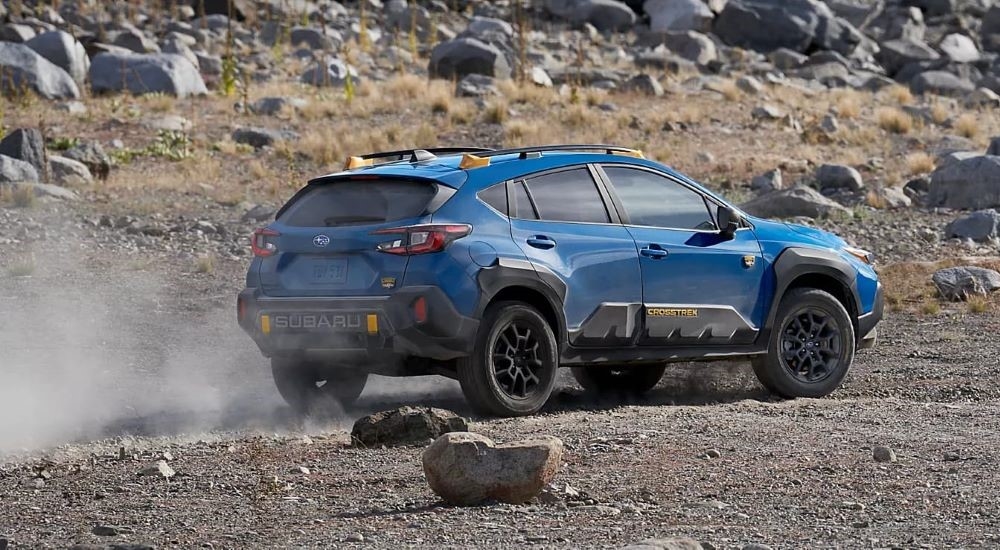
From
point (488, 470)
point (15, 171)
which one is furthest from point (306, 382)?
point (15, 171)

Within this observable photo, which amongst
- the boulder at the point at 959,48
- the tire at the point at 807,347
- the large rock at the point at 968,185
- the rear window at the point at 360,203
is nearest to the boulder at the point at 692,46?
the boulder at the point at 959,48

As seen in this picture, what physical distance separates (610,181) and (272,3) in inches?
1505

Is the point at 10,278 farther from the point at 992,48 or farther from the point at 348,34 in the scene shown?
the point at 992,48

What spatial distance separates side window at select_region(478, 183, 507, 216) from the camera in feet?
32.1

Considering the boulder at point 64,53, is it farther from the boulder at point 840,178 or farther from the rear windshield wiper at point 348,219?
the rear windshield wiper at point 348,219

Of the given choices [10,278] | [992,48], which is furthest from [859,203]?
[992,48]

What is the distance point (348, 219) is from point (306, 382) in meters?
1.25

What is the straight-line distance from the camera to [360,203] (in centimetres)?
970

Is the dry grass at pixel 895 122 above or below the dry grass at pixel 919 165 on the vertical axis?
below

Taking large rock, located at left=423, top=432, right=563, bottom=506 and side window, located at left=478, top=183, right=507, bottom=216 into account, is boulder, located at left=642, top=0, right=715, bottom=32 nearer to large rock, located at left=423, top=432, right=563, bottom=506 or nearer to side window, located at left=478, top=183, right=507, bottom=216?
side window, located at left=478, top=183, right=507, bottom=216

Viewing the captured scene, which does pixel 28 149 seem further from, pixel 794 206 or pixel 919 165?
pixel 919 165

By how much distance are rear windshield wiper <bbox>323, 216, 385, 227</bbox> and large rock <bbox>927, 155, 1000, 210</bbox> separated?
14.0 m

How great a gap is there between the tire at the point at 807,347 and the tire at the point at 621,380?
834mm

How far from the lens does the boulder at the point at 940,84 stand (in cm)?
3984
